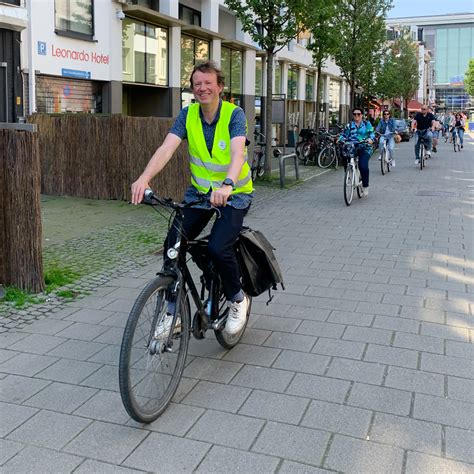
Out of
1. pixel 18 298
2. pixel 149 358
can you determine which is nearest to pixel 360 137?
pixel 18 298

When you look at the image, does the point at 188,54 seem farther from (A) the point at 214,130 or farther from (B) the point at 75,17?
(A) the point at 214,130

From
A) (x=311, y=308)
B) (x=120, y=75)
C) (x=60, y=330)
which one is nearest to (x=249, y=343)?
(x=311, y=308)

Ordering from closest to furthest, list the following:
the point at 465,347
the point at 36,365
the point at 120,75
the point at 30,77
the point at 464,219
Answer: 1. the point at 36,365
2. the point at 465,347
3. the point at 464,219
4. the point at 30,77
5. the point at 120,75

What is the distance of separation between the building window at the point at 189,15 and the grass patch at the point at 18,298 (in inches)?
650

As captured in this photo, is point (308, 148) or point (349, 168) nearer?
point (349, 168)

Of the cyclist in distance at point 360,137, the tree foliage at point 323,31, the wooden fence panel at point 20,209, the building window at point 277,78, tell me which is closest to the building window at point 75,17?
the tree foliage at point 323,31

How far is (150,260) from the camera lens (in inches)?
285

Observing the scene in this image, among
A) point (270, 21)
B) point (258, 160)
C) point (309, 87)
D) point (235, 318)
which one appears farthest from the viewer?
point (309, 87)

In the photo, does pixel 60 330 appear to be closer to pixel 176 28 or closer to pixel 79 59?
pixel 79 59

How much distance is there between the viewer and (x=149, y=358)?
11.1ft

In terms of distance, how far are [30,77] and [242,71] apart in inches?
526

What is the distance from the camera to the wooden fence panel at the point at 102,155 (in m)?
11.0

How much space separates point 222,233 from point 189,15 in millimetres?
18774

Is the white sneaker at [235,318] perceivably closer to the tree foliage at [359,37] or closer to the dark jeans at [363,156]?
the dark jeans at [363,156]
